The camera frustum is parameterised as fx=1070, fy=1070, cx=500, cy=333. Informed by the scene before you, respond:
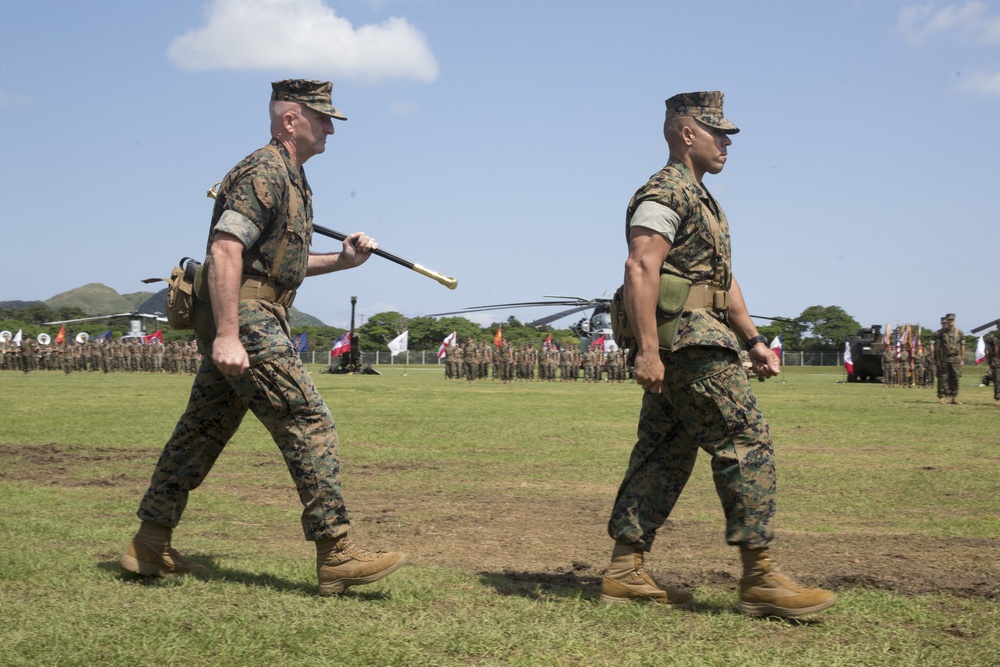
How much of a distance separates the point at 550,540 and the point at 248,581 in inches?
83.8

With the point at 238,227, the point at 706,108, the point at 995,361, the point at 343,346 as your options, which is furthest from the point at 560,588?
the point at 343,346

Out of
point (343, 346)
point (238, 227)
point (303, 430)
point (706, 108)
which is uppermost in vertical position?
point (706, 108)

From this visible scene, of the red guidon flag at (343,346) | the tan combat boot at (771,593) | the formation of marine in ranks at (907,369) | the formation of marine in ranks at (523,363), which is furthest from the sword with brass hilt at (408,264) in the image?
the red guidon flag at (343,346)

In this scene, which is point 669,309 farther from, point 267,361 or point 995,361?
point 995,361

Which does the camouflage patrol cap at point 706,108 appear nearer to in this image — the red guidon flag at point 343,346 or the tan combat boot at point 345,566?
the tan combat boot at point 345,566

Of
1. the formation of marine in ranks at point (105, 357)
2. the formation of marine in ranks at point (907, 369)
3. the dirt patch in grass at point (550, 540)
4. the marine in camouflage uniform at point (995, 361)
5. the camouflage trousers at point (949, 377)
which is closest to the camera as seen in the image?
the dirt patch in grass at point (550, 540)

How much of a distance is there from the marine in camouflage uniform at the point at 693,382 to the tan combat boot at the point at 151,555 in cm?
205

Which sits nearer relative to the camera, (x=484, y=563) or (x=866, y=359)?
(x=484, y=563)

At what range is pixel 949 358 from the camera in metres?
25.2

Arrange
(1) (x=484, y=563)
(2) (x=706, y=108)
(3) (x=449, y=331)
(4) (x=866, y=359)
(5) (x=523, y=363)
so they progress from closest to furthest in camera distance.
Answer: (2) (x=706, y=108)
(1) (x=484, y=563)
(4) (x=866, y=359)
(5) (x=523, y=363)
(3) (x=449, y=331)

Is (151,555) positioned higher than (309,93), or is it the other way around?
(309,93)

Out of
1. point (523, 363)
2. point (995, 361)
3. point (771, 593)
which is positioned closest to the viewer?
point (771, 593)

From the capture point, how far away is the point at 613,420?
A: 18141 millimetres

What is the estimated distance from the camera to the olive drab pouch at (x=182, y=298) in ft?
15.7
